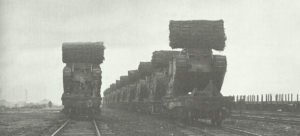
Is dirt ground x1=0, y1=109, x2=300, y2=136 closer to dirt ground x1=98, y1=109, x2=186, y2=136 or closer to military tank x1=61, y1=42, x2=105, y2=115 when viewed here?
dirt ground x1=98, y1=109, x2=186, y2=136

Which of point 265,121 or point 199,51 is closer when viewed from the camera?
point 199,51

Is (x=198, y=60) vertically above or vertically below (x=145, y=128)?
above

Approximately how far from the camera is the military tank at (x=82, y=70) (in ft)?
77.7

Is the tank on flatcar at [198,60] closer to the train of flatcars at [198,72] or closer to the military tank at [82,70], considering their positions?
the train of flatcars at [198,72]

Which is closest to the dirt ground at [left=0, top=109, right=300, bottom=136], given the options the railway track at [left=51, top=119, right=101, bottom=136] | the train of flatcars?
the railway track at [left=51, top=119, right=101, bottom=136]

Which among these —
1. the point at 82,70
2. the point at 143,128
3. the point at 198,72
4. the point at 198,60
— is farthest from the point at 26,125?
the point at 198,60

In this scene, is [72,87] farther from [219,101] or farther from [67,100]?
[219,101]

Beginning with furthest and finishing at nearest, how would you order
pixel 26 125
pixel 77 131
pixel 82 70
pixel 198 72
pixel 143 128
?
pixel 82 70 → pixel 26 125 → pixel 198 72 → pixel 143 128 → pixel 77 131

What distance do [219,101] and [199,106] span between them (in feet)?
2.76

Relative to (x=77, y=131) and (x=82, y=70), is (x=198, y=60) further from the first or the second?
(x=82, y=70)

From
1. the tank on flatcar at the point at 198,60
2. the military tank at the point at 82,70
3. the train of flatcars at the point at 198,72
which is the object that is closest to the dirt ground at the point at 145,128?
the train of flatcars at the point at 198,72

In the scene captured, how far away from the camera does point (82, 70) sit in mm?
24484

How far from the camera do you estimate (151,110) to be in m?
27.3

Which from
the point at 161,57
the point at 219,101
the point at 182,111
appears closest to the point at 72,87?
the point at 161,57
